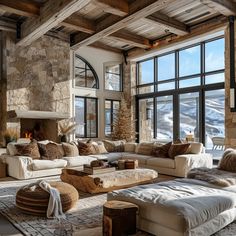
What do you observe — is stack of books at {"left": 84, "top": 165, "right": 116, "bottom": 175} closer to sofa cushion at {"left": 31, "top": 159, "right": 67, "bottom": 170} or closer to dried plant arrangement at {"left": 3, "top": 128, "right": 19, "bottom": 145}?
sofa cushion at {"left": 31, "top": 159, "right": 67, "bottom": 170}

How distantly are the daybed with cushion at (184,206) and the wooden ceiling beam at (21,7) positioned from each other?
5.48 m

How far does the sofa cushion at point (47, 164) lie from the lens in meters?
5.96

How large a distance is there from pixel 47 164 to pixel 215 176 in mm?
3750

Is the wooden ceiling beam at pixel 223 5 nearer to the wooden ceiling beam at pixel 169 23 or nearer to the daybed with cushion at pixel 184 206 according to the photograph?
the wooden ceiling beam at pixel 169 23

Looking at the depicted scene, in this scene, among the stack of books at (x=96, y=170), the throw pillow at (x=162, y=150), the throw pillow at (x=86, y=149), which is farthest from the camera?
the throw pillow at (x=86, y=149)

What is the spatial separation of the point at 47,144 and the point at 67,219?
11.5ft

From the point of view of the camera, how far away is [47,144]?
6680mm

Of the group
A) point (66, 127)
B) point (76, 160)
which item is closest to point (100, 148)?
point (76, 160)

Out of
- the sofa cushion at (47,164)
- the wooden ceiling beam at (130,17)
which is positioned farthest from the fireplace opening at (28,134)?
the wooden ceiling beam at (130,17)

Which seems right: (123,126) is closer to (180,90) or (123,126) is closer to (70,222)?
(180,90)

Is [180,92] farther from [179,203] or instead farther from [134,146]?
[179,203]

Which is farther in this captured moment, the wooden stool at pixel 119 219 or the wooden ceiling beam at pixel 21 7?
the wooden ceiling beam at pixel 21 7

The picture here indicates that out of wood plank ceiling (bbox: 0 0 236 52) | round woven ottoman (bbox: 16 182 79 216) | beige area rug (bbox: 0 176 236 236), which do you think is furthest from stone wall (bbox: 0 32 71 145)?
round woven ottoman (bbox: 16 182 79 216)

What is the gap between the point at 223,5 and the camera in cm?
659
